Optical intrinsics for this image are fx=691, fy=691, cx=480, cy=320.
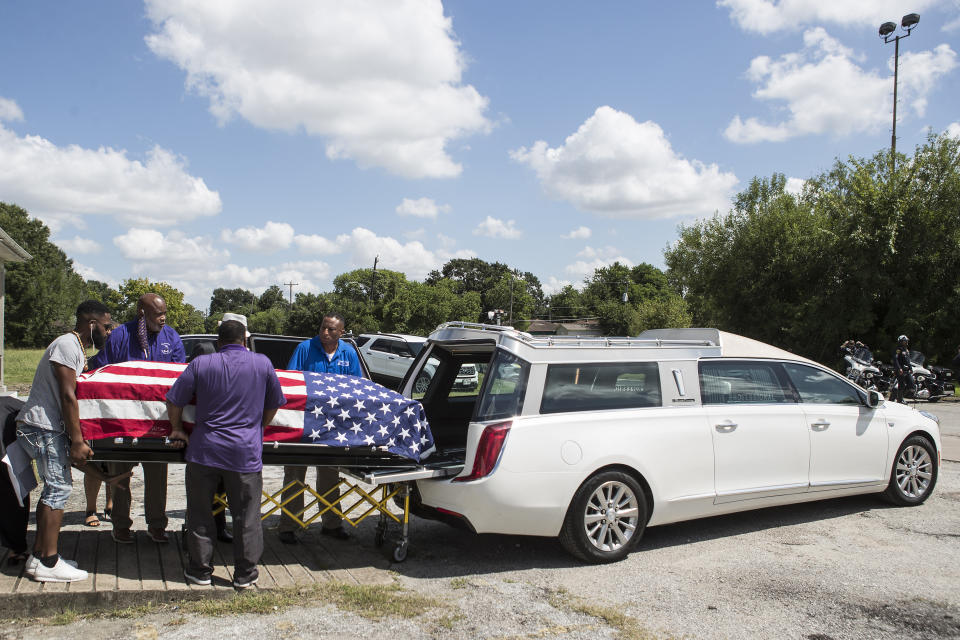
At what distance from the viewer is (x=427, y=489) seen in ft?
16.5

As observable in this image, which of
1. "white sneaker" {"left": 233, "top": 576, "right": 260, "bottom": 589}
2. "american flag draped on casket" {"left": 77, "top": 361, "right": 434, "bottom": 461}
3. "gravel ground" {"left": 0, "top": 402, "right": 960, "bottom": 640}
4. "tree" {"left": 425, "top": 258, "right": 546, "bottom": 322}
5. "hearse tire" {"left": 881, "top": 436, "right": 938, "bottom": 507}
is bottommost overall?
"gravel ground" {"left": 0, "top": 402, "right": 960, "bottom": 640}

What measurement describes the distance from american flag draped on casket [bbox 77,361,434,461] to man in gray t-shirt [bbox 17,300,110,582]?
12cm

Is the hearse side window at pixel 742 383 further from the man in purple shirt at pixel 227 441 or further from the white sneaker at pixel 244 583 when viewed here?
the white sneaker at pixel 244 583

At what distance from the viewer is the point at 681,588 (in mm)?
4648

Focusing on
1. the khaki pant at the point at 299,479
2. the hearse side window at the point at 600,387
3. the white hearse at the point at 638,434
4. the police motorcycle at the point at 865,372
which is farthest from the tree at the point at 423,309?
the hearse side window at the point at 600,387

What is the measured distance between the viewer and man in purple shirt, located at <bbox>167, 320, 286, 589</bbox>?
14.0ft

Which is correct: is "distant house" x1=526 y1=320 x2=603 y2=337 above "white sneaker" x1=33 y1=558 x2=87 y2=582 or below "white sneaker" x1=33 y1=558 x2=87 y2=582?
above

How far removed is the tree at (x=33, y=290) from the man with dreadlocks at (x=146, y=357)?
2700 inches

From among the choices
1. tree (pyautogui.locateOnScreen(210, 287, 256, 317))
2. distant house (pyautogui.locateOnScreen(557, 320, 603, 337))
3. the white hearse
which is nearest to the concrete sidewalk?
the white hearse

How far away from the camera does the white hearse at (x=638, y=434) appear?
483 cm

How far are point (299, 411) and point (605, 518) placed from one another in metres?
2.33

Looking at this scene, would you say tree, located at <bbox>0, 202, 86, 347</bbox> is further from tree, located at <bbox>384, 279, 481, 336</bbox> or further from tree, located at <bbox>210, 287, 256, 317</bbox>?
tree, located at <bbox>210, 287, 256, 317</bbox>

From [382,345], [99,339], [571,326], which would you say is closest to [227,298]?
[571,326]

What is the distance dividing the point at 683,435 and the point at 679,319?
55406 millimetres
